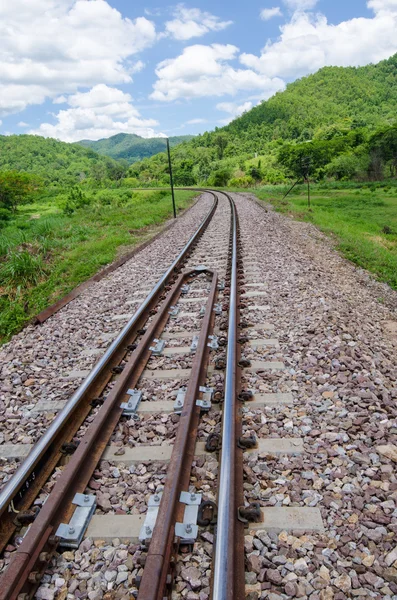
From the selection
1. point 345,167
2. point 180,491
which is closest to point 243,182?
point 345,167

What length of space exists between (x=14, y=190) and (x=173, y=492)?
4480 cm

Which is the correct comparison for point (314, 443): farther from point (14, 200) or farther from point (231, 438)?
point (14, 200)

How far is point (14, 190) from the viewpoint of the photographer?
4091cm

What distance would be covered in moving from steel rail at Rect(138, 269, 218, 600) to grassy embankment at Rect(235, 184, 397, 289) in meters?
6.14

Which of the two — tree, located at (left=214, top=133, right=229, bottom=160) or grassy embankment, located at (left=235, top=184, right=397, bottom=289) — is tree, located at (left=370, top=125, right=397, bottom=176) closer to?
grassy embankment, located at (left=235, top=184, right=397, bottom=289)

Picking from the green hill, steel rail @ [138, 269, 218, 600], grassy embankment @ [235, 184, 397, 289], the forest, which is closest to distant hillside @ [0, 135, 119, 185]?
the forest

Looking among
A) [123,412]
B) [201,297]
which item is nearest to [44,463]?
[123,412]

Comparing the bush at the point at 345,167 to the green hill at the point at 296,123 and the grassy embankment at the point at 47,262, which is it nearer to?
the green hill at the point at 296,123

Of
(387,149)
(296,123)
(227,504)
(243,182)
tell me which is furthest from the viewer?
(296,123)

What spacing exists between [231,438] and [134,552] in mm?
900

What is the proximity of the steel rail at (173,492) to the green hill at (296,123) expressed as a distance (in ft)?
227

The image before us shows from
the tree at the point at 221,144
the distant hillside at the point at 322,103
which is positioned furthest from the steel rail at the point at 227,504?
the tree at the point at 221,144

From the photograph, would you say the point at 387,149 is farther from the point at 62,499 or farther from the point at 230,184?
the point at 62,499

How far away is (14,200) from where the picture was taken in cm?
4094
